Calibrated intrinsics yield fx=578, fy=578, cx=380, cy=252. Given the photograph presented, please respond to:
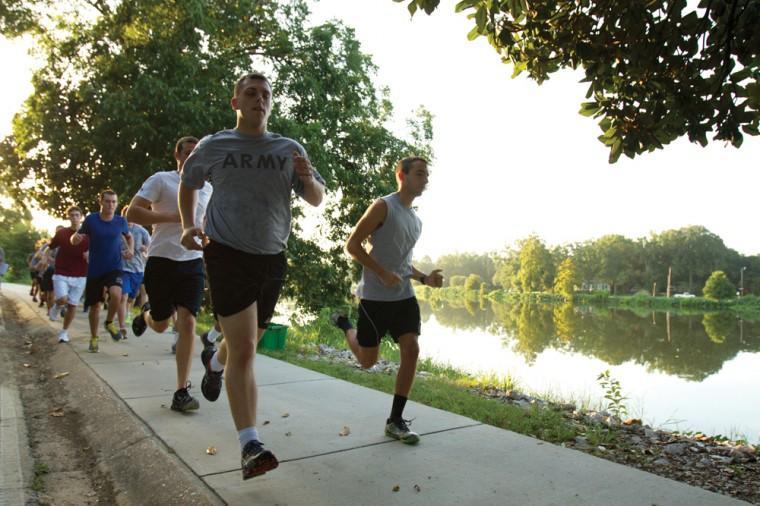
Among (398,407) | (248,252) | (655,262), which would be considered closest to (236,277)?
(248,252)

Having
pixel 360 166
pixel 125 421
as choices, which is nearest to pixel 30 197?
pixel 360 166

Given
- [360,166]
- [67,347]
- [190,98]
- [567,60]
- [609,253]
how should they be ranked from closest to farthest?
1. [567,60]
2. [67,347]
3. [190,98]
4. [360,166]
5. [609,253]

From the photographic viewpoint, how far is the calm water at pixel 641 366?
10.4 metres

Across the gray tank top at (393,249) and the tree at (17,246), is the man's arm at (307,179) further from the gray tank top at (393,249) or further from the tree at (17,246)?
the tree at (17,246)

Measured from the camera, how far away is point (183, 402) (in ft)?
14.6

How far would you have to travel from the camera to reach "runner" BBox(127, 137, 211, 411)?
454cm

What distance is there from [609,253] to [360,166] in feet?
273

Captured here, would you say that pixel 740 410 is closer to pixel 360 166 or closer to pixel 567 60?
pixel 567 60

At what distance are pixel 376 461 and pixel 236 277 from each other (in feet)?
4.64

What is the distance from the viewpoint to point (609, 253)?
93.7 m

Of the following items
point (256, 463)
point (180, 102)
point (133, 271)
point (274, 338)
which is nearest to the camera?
point (256, 463)

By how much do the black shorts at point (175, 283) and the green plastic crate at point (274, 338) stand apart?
385 cm

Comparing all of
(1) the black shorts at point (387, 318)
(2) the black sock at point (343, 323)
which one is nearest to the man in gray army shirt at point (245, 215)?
(1) the black shorts at point (387, 318)

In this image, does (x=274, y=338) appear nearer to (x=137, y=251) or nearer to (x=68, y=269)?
(x=137, y=251)
